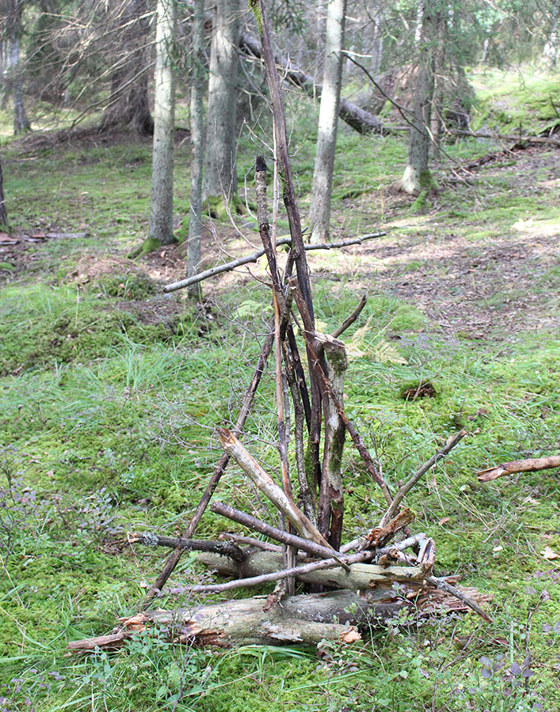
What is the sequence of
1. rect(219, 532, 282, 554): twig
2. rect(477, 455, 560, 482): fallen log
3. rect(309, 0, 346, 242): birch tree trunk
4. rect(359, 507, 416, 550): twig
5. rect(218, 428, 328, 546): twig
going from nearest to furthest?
rect(218, 428, 328, 546): twig < rect(359, 507, 416, 550): twig < rect(219, 532, 282, 554): twig < rect(477, 455, 560, 482): fallen log < rect(309, 0, 346, 242): birch tree trunk

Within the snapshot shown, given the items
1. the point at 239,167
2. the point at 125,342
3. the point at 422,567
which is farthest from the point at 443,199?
the point at 422,567

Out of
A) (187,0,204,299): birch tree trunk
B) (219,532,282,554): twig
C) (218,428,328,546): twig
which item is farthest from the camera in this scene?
(187,0,204,299): birch tree trunk

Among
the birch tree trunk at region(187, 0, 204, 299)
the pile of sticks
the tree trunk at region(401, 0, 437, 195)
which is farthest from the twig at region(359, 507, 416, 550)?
the tree trunk at region(401, 0, 437, 195)

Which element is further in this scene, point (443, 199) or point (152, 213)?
point (443, 199)

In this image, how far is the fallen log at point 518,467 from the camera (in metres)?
2.69

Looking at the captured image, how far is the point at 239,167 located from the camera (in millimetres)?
14914

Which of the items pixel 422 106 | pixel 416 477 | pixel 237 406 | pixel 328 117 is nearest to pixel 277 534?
pixel 416 477

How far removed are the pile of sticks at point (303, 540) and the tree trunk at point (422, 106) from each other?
7599 millimetres

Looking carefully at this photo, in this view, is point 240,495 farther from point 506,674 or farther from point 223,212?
point 223,212

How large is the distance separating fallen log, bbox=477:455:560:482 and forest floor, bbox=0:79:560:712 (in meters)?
0.27

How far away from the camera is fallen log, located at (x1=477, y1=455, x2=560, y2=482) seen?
269 centimetres

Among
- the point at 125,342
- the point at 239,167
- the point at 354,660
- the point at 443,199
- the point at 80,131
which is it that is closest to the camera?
the point at 354,660

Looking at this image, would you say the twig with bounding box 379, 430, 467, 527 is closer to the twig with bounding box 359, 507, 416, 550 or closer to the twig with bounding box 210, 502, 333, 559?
the twig with bounding box 359, 507, 416, 550

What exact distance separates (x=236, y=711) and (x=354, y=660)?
0.48m
